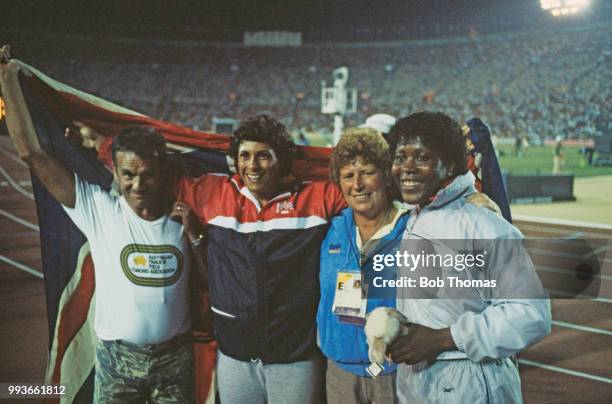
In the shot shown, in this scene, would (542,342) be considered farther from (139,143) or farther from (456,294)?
(139,143)

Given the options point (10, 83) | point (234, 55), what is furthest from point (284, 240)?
point (234, 55)

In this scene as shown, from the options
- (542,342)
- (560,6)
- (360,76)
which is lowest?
(542,342)

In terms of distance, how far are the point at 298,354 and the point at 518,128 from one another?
35806mm

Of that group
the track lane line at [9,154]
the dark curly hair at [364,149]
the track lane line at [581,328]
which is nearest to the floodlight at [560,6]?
the track lane line at [581,328]

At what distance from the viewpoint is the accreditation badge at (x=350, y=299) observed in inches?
86.2

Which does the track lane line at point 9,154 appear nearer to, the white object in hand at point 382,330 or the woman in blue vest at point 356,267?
the woman in blue vest at point 356,267

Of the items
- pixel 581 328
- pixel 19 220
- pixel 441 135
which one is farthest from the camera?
pixel 19 220

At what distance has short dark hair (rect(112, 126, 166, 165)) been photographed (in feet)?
8.05

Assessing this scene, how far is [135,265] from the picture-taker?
8.15 ft

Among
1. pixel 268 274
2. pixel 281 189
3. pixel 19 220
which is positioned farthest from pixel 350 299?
pixel 19 220

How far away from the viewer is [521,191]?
13289 mm

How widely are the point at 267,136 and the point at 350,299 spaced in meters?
0.86

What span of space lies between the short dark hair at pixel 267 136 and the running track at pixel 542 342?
9.22 ft

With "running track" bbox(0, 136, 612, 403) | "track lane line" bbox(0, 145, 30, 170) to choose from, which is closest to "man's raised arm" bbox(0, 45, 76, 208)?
"running track" bbox(0, 136, 612, 403)
